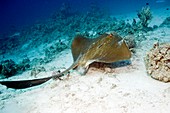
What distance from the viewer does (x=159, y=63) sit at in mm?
4711

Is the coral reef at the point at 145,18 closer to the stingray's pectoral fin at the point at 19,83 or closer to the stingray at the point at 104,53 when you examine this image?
the stingray at the point at 104,53

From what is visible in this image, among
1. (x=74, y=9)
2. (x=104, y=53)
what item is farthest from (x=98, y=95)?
(x=74, y=9)

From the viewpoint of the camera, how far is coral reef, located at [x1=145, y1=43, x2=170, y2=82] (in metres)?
4.52

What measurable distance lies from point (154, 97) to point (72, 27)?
53.0ft

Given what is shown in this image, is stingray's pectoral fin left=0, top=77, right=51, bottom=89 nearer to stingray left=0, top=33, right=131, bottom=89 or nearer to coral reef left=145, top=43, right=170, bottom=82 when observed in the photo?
stingray left=0, top=33, right=131, bottom=89

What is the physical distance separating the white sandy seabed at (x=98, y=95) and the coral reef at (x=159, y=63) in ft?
0.51

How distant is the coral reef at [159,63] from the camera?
452 cm

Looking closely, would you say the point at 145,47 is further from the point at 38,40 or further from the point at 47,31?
the point at 47,31

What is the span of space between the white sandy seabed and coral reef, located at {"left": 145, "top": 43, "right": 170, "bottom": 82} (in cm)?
16

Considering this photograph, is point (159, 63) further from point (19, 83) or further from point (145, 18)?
point (145, 18)

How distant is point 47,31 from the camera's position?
20.3m

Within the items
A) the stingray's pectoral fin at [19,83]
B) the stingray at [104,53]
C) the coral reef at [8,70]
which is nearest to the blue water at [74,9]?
the coral reef at [8,70]

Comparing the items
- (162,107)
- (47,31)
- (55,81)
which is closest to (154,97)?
(162,107)

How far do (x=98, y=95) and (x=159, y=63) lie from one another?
1.75 meters
